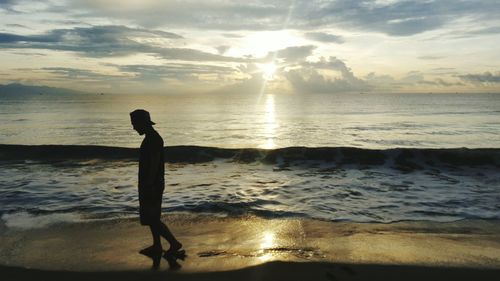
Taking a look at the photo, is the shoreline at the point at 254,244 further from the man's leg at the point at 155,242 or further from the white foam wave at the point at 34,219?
the white foam wave at the point at 34,219

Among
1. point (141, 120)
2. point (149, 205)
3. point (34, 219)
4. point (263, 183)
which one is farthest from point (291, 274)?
point (263, 183)

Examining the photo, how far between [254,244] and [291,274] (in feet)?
5.15

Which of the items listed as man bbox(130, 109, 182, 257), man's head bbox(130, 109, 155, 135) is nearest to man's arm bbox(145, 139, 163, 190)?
man bbox(130, 109, 182, 257)

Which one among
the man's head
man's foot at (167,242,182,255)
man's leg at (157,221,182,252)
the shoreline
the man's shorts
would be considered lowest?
the shoreline

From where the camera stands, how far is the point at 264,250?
21.1ft

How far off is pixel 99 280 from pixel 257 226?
3591 millimetres

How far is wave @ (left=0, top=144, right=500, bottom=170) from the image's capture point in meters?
17.5

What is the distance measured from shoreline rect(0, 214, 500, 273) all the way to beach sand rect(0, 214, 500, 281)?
2 centimetres

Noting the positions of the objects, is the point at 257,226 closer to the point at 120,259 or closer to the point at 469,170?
the point at 120,259

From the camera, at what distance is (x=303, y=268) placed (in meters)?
5.48

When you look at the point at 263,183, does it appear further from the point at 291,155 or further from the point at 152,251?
the point at 152,251

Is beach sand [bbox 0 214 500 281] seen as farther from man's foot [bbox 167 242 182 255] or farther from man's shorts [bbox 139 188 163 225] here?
man's shorts [bbox 139 188 163 225]

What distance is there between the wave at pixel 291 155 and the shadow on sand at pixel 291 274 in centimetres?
1169

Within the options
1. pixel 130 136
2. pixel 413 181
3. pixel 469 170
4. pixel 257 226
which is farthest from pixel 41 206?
pixel 130 136
